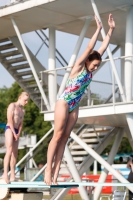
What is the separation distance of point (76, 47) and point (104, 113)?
3.20 metres

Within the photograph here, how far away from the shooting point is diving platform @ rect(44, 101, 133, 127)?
20.4 meters

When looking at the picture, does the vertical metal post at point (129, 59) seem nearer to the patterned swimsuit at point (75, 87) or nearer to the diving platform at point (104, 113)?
the diving platform at point (104, 113)

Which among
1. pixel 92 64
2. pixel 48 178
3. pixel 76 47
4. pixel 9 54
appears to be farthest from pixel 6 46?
pixel 92 64

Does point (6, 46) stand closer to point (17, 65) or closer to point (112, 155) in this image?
point (17, 65)

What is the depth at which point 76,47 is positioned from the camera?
2300 centimetres

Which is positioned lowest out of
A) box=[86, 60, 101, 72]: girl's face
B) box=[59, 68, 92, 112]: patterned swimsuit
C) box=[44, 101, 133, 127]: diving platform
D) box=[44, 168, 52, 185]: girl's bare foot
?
box=[44, 168, 52, 185]: girl's bare foot

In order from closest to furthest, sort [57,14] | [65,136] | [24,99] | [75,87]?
[75,87] < [65,136] < [24,99] < [57,14]

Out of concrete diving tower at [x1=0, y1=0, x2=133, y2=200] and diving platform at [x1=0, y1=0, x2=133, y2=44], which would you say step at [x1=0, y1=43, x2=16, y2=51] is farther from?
diving platform at [x1=0, y1=0, x2=133, y2=44]

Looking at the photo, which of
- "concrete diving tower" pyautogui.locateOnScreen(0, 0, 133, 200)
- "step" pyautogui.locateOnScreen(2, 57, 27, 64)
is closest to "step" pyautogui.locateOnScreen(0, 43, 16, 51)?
"concrete diving tower" pyautogui.locateOnScreen(0, 0, 133, 200)

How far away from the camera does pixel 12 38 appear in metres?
25.3

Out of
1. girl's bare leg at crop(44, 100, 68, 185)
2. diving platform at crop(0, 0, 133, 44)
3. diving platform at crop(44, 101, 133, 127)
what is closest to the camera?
girl's bare leg at crop(44, 100, 68, 185)

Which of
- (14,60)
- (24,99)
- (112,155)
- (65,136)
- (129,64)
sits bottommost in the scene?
(65,136)

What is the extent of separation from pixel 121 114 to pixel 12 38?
6653 millimetres

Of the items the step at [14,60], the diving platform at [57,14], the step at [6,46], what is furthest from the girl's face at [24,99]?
the step at [6,46]
